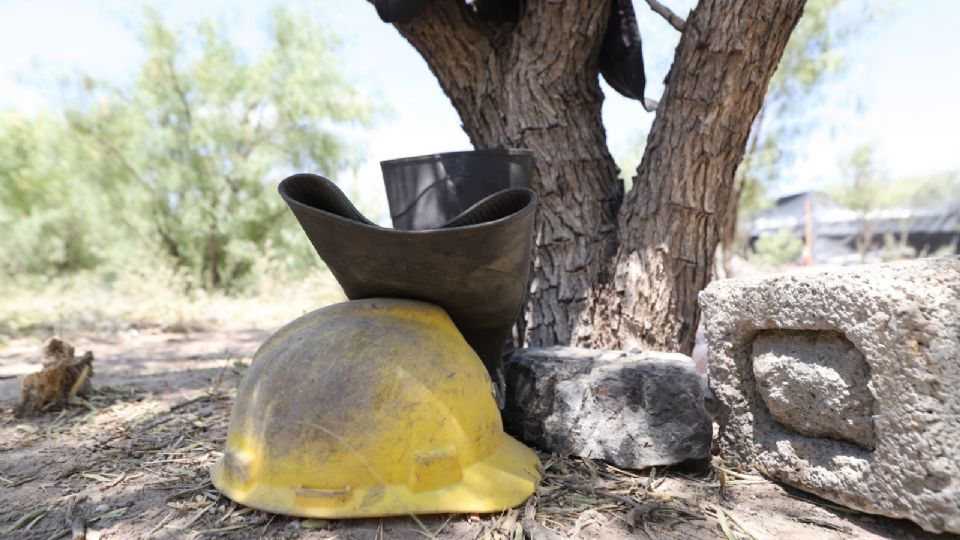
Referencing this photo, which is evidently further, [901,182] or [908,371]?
[901,182]

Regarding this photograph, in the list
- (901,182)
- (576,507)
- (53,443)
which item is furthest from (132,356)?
(901,182)

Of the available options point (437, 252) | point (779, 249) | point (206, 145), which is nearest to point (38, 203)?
point (206, 145)

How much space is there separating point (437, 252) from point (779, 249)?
21.5 m

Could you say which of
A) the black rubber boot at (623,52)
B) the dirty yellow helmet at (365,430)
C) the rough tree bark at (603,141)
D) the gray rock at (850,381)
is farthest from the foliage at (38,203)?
the gray rock at (850,381)

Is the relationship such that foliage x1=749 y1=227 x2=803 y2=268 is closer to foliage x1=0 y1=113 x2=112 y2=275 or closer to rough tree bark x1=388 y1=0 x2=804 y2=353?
rough tree bark x1=388 y1=0 x2=804 y2=353

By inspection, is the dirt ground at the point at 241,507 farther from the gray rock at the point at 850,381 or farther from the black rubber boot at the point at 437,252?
the black rubber boot at the point at 437,252

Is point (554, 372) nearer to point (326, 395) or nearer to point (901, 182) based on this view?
point (326, 395)

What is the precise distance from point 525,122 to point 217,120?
9413 millimetres

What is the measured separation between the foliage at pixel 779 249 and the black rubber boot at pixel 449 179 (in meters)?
18.2

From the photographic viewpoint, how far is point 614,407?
197 cm

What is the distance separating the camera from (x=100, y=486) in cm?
187

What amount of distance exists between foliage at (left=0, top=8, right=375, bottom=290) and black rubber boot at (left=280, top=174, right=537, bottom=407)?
30.6ft

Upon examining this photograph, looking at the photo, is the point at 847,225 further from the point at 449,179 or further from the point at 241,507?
the point at 241,507

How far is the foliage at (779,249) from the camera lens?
19.3 meters
